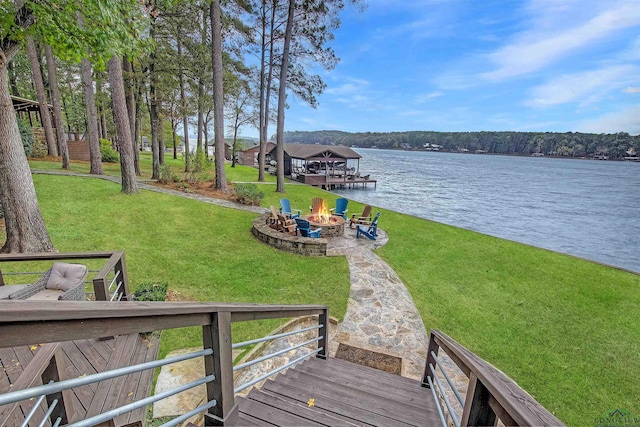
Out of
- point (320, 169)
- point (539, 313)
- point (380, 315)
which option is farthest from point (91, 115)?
point (320, 169)

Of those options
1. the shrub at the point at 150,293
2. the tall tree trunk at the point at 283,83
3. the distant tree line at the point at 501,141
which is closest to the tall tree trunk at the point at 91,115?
the tall tree trunk at the point at 283,83

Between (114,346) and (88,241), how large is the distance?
16.0 ft

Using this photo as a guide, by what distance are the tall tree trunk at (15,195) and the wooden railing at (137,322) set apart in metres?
6.97

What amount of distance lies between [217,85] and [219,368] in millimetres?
14280

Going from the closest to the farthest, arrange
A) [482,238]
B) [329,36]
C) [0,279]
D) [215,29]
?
[0,279] < [482,238] < [215,29] < [329,36]

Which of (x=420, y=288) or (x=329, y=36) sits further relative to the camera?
(x=329, y=36)

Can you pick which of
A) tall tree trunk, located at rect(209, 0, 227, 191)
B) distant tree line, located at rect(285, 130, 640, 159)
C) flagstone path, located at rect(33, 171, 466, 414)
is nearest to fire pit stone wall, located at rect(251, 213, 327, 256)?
flagstone path, located at rect(33, 171, 466, 414)

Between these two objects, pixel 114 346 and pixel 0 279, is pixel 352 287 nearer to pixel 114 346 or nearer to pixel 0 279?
pixel 114 346

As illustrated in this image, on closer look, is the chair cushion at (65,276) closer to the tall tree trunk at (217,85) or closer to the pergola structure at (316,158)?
the tall tree trunk at (217,85)

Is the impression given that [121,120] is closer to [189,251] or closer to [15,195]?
[15,195]

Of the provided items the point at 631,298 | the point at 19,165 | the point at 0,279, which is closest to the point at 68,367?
the point at 0,279

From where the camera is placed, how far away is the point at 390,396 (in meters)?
2.85

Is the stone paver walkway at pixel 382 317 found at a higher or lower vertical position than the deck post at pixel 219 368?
lower

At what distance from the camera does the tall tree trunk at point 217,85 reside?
12.4m
